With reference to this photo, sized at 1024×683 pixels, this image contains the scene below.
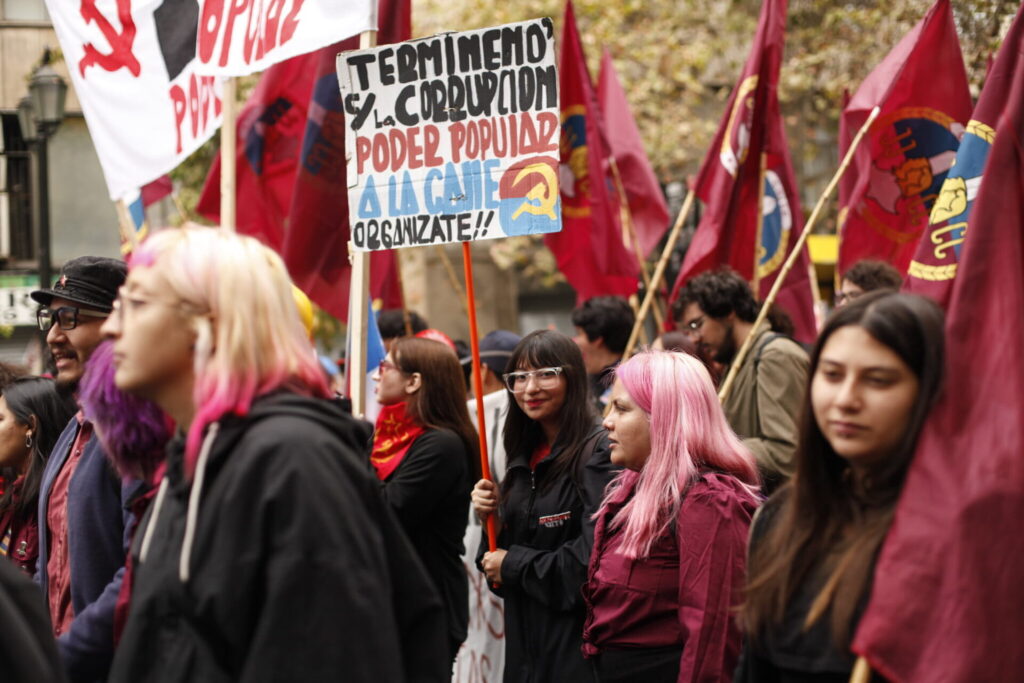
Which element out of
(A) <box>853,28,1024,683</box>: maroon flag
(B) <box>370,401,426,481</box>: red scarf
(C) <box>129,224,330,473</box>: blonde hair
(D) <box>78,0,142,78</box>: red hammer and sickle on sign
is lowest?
(B) <box>370,401,426,481</box>: red scarf

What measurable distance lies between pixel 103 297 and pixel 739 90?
488 centimetres

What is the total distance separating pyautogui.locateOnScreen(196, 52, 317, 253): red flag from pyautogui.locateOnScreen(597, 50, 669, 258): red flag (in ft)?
8.02

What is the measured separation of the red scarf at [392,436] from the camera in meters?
5.43

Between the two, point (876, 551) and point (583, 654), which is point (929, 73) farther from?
point (876, 551)

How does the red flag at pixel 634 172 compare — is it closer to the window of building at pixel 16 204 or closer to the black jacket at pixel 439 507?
the black jacket at pixel 439 507

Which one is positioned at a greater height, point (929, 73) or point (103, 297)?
point (929, 73)

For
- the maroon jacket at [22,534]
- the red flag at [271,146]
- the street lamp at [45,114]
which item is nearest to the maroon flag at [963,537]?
the maroon jacket at [22,534]

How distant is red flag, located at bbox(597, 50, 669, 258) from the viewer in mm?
9250

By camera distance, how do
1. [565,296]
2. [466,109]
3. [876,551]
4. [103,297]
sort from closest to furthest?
[876,551], [103,297], [466,109], [565,296]

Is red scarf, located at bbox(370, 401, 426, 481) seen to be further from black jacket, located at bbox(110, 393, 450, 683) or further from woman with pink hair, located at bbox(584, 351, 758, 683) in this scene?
black jacket, located at bbox(110, 393, 450, 683)

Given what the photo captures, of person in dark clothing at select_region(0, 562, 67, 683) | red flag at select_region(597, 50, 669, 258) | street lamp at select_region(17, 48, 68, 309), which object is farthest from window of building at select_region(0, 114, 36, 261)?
person in dark clothing at select_region(0, 562, 67, 683)

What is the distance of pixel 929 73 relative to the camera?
720 cm

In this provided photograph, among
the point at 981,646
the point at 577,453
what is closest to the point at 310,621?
the point at 981,646

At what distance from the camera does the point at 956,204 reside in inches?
211
